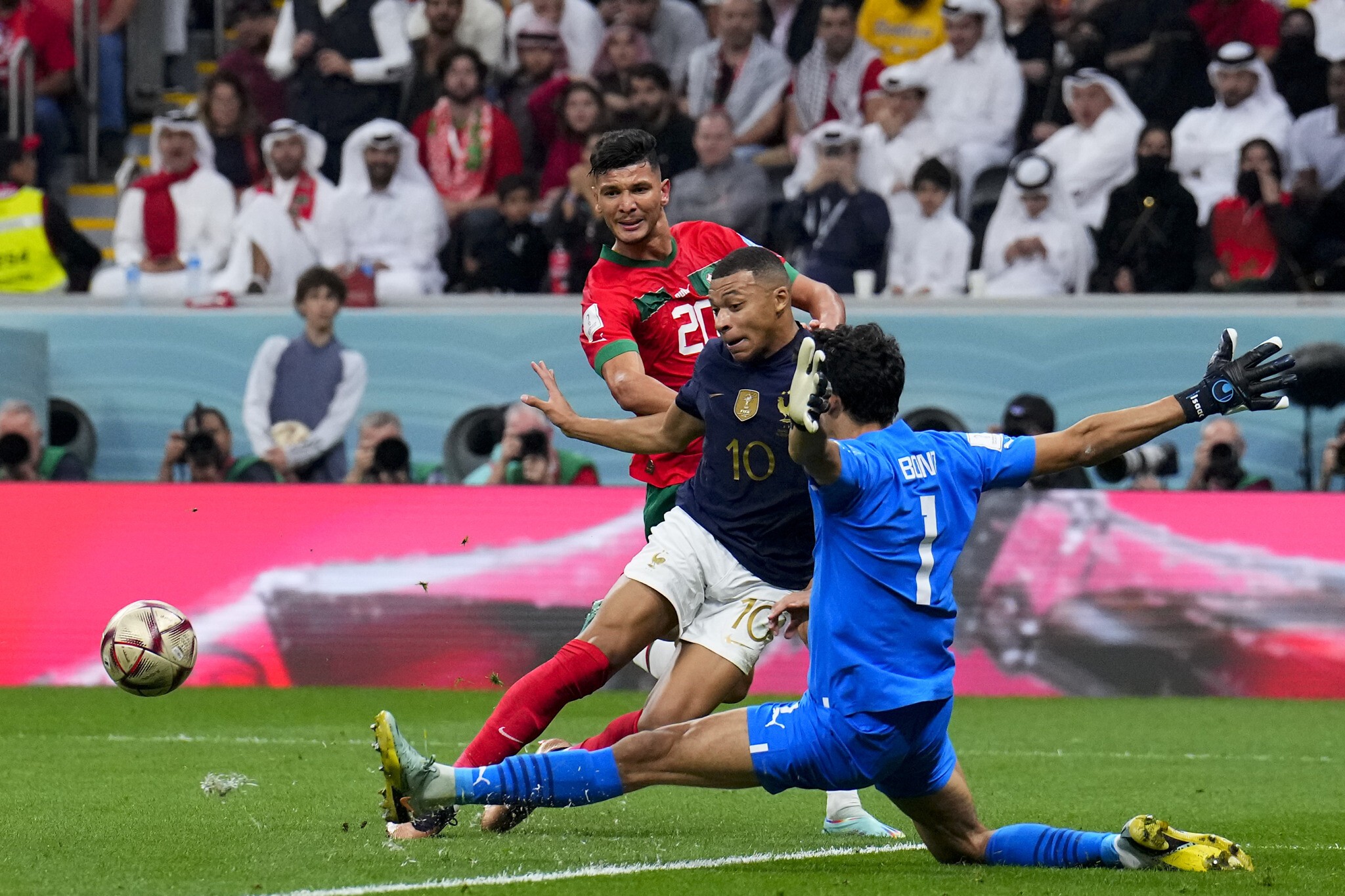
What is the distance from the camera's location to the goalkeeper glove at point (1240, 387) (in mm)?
5414

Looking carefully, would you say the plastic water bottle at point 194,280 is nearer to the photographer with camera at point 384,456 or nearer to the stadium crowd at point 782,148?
the stadium crowd at point 782,148

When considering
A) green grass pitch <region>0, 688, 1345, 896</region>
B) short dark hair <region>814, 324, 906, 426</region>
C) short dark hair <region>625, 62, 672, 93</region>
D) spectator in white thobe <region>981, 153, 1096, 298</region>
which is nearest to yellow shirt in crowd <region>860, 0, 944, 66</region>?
short dark hair <region>625, 62, 672, 93</region>

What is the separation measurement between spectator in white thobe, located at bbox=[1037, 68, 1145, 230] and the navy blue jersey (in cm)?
901

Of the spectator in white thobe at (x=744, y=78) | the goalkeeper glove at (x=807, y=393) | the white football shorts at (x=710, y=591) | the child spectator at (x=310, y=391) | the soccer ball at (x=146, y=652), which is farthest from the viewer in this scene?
the spectator in white thobe at (x=744, y=78)

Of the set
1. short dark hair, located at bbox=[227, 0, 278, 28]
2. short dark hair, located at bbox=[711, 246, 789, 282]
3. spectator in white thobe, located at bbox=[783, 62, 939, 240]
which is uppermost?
short dark hair, located at bbox=[227, 0, 278, 28]

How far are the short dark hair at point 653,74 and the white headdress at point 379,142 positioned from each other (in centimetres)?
197

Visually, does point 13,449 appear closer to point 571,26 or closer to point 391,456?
point 391,456

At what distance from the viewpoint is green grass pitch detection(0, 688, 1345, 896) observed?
5.42 metres

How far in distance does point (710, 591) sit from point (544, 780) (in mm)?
1329

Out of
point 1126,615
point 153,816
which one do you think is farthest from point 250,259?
point 153,816

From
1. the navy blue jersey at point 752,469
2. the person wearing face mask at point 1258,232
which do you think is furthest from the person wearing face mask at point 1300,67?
the navy blue jersey at point 752,469

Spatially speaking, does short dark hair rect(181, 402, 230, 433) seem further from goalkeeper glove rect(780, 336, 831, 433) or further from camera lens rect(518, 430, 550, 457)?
goalkeeper glove rect(780, 336, 831, 433)

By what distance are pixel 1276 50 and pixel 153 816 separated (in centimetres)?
1206

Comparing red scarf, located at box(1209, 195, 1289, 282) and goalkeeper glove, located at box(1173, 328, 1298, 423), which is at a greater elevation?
red scarf, located at box(1209, 195, 1289, 282)
